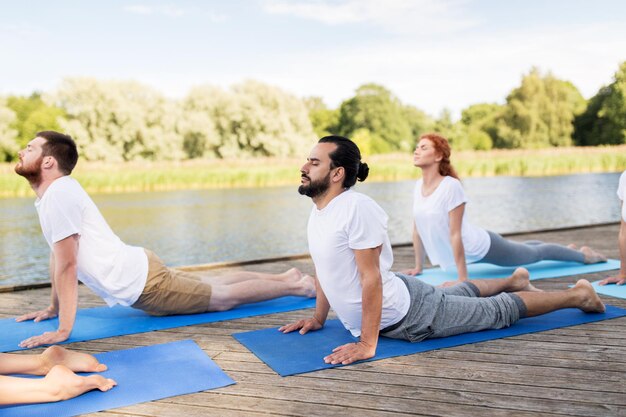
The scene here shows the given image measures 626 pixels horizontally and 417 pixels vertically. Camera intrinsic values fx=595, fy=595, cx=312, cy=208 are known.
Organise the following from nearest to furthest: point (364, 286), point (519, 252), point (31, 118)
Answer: point (364, 286), point (519, 252), point (31, 118)

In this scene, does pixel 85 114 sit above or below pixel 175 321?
above

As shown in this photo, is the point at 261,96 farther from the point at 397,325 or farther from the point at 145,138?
the point at 397,325

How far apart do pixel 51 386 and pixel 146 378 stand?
12.9 inches

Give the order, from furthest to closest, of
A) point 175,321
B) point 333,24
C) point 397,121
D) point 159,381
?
point 333,24
point 397,121
point 175,321
point 159,381

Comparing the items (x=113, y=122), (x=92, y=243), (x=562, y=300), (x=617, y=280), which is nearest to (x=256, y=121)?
(x=113, y=122)

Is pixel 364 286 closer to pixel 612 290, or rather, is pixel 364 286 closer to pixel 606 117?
pixel 612 290

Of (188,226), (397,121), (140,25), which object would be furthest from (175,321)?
(140,25)

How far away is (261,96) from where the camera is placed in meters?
31.4

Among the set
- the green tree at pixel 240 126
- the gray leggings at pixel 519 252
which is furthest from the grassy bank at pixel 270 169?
the gray leggings at pixel 519 252

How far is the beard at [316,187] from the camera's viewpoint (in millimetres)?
2225

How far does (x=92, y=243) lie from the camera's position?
273 centimetres

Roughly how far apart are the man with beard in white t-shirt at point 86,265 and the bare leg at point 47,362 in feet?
1.64

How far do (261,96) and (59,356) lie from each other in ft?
98.6

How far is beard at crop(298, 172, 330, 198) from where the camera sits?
2.22 metres
